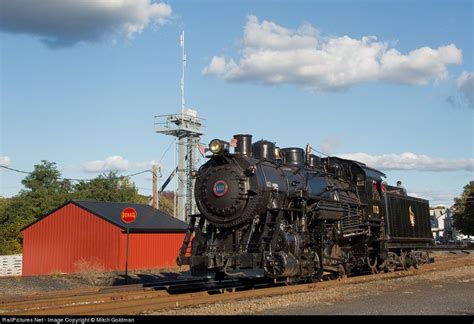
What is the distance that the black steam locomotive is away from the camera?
14.4m

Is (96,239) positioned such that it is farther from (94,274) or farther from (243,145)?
(243,145)

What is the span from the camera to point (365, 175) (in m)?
19.9

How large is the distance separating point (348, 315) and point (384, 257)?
435 inches

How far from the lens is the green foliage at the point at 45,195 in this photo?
50.7 metres

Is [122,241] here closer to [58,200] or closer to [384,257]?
[384,257]

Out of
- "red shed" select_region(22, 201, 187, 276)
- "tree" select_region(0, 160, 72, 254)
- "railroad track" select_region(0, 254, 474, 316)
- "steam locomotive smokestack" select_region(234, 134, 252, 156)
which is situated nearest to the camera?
"railroad track" select_region(0, 254, 474, 316)

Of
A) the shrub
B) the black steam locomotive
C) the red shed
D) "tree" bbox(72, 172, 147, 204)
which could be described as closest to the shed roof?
the red shed

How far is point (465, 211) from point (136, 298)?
70.2 meters

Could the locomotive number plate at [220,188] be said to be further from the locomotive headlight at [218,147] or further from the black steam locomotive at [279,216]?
the locomotive headlight at [218,147]

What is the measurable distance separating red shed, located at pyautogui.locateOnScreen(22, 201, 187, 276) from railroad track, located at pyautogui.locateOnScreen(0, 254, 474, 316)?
44.4ft

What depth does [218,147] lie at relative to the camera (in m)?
15.5

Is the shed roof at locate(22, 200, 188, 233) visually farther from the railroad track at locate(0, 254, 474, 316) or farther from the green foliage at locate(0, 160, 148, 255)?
the green foliage at locate(0, 160, 148, 255)

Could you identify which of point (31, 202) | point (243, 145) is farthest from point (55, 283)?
point (31, 202)

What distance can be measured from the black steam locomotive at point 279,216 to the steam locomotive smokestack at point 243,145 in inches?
1.2
